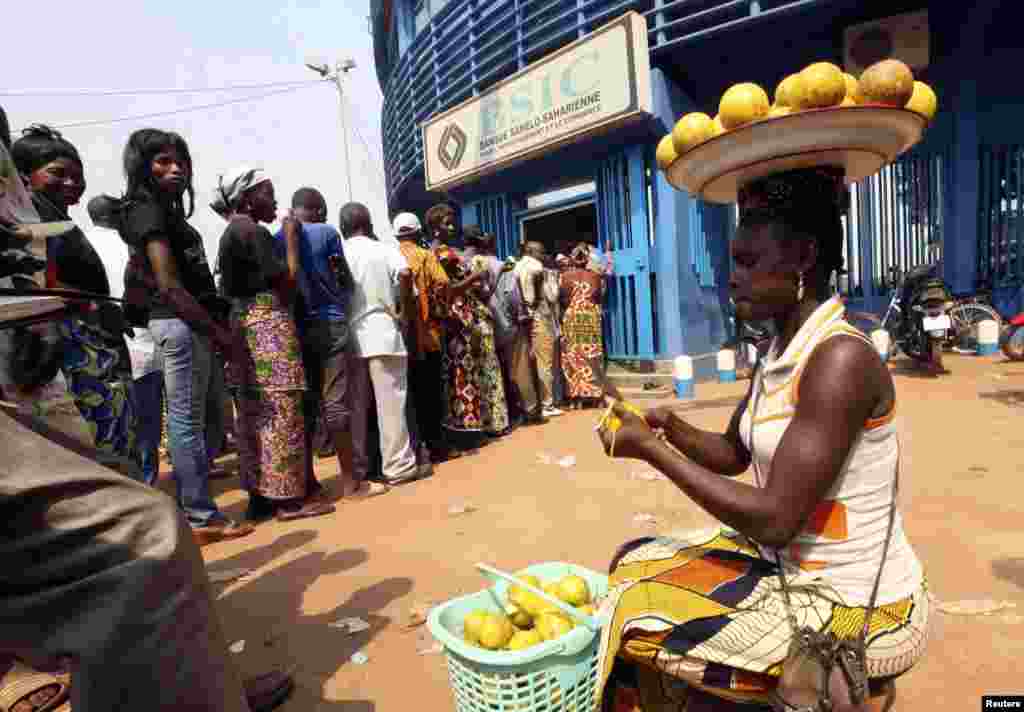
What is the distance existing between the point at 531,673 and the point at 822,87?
1.58 metres

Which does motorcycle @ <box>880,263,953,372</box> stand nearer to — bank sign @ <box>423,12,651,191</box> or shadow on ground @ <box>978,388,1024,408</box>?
shadow on ground @ <box>978,388,1024,408</box>

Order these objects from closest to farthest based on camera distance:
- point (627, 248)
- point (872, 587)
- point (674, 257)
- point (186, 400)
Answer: point (872, 587) < point (186, 400) < point (674, 257) < point (627, 248)

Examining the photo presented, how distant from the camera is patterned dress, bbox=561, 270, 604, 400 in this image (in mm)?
6984

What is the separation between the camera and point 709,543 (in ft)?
5.73

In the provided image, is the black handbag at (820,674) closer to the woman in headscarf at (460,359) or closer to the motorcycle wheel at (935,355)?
the woman in headscarf at (460,359)

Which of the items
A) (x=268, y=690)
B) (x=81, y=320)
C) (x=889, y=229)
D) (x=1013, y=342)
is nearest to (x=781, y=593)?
(x=268, y=690)

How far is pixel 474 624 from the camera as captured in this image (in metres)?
1.63

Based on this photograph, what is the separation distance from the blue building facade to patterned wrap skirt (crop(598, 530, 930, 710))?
6.49 m

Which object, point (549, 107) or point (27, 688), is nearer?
point (27, 688)

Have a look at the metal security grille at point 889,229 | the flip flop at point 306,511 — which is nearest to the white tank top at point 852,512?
the flip flop at point 306,511

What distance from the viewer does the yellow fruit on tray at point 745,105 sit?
4.60 feet

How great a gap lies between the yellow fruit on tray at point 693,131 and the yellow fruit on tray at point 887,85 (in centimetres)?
36

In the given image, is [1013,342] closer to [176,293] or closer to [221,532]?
[221,532]

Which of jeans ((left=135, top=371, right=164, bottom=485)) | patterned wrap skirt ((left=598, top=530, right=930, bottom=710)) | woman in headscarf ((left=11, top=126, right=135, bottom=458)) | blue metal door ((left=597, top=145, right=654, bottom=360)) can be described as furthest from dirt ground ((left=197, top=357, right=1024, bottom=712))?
blue metal door ((left=597, top=145, right=654, bottom=360))
